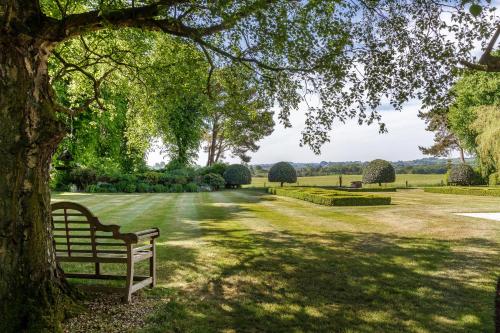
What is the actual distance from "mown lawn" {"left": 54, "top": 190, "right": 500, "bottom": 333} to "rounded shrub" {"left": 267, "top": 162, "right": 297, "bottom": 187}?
72.9 ft

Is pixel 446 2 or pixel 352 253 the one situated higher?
pixel 446 2

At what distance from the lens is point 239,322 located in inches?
197

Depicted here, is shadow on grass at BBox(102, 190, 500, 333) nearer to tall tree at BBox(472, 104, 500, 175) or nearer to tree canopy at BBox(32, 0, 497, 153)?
tree canopy at BBox(32, 0, 497, 153)

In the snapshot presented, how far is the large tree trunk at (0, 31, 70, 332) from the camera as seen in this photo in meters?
4.45

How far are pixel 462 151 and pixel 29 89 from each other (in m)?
53.3

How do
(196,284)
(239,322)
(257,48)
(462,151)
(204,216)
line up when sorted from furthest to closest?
(462,151), (204,216), (257,48), (196,284), (239,322)

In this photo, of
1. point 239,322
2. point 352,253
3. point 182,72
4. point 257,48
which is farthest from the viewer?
point 182,72

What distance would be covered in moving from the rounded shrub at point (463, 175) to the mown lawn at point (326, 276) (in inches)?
1054

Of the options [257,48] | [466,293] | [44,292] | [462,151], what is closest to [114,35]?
[257,48]

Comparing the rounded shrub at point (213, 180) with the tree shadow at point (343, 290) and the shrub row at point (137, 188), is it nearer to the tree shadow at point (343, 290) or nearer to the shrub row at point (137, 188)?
the shrub row at point (137, 188)

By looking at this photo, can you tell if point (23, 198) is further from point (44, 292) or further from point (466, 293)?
point (466, 293)

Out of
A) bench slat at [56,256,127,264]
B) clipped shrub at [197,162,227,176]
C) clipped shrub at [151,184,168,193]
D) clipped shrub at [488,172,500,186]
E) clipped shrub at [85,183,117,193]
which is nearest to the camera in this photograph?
bench slat at [56,256,127,264]

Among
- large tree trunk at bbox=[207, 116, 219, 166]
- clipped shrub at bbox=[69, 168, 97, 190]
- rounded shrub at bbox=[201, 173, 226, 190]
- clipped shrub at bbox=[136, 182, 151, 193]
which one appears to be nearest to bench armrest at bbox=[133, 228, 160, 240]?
clipped shrub at bbox=[136, 182, 151, 193]

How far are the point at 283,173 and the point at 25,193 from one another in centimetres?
3202
